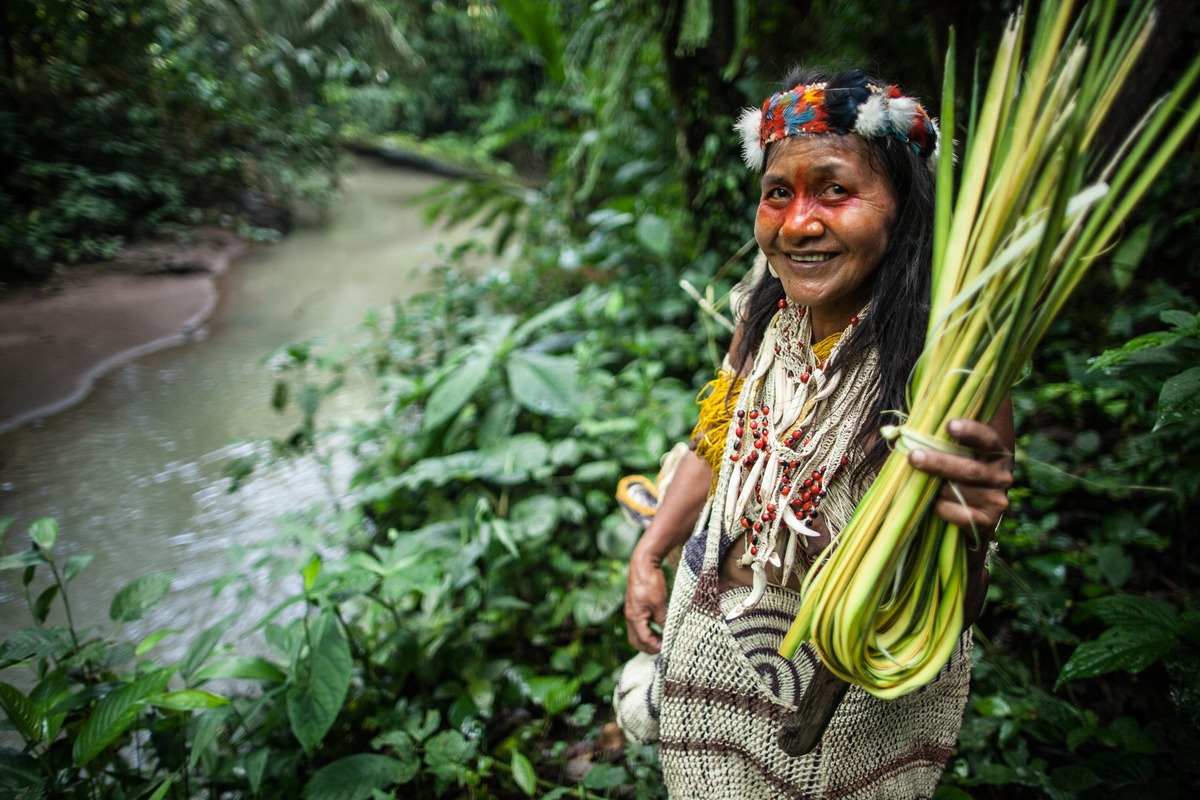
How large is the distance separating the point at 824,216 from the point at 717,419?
1.25ft

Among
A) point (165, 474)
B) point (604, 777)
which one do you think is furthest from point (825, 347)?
point (165, 474)

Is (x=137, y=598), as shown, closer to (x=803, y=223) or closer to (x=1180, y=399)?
(x=803, y=223)

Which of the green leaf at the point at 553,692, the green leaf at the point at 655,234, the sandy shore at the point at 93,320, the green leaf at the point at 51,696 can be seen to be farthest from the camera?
the green leaf at the point at 655,234

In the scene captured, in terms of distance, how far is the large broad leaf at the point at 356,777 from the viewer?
142 centimetres

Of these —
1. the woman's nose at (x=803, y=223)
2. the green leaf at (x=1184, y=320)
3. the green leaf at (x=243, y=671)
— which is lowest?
the green leaf at (x=243, y=671)

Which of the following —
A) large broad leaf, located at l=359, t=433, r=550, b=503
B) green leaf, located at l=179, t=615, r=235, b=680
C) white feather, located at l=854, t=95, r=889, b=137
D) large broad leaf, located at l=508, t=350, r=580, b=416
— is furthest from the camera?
large broad leaf, located at l=508, t=350, r=580, b=416

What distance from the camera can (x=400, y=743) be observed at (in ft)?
5.16

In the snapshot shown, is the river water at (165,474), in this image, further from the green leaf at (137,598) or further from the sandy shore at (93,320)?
the green leaf at (137,598)

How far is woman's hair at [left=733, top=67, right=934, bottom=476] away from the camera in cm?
87

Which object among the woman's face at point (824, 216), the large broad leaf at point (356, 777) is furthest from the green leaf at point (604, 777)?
the woman's face at point (824, 216)

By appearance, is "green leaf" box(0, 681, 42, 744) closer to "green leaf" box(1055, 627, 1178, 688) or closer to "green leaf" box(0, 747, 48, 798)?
"green leaf" box(0, 747, 48, 798)

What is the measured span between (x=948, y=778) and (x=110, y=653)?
2.10 metres

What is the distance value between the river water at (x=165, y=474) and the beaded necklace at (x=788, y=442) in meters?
1.70

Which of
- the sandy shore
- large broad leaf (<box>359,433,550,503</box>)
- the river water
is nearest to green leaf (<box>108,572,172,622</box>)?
the river water
